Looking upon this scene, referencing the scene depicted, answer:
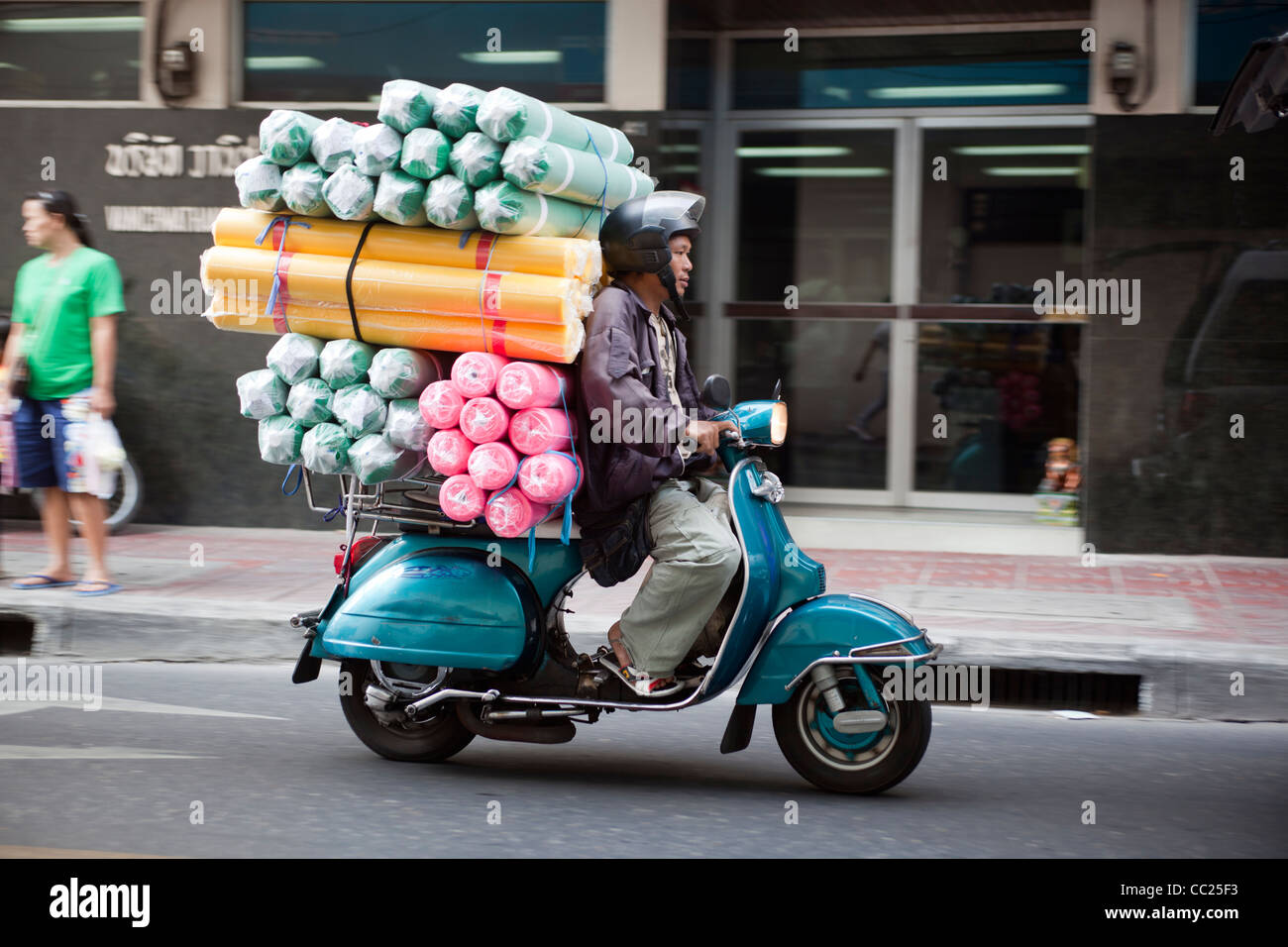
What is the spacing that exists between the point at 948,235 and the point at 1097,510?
2262 millimetres

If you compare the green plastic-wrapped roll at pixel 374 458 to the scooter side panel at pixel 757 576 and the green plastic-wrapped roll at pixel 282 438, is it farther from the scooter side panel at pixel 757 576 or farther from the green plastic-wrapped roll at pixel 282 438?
the scooter side panel at pixel 757 576

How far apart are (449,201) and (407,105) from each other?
0.32m

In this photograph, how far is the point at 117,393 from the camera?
10.3 m

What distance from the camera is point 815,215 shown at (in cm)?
1070

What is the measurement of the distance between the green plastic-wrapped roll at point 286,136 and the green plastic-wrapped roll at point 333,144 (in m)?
0.04

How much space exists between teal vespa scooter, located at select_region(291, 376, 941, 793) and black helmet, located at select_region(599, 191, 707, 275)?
47 centimetres

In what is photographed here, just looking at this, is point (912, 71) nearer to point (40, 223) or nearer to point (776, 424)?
point (40, 223)

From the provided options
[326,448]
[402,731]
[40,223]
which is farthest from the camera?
[40,223]

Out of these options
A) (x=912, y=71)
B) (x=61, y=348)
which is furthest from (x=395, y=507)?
(x=912, y=71)

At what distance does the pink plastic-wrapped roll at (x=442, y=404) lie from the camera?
14.6ft

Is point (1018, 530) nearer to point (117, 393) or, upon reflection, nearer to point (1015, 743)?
point (1015, 743)

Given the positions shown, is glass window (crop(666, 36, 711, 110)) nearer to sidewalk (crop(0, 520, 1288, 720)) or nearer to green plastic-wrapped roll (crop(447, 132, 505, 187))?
sidewalk (crop(0, 520, 1288, 720))

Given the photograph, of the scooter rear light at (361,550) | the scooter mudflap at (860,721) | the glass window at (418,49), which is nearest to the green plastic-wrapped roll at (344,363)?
the scooter rear light at (361,550)
